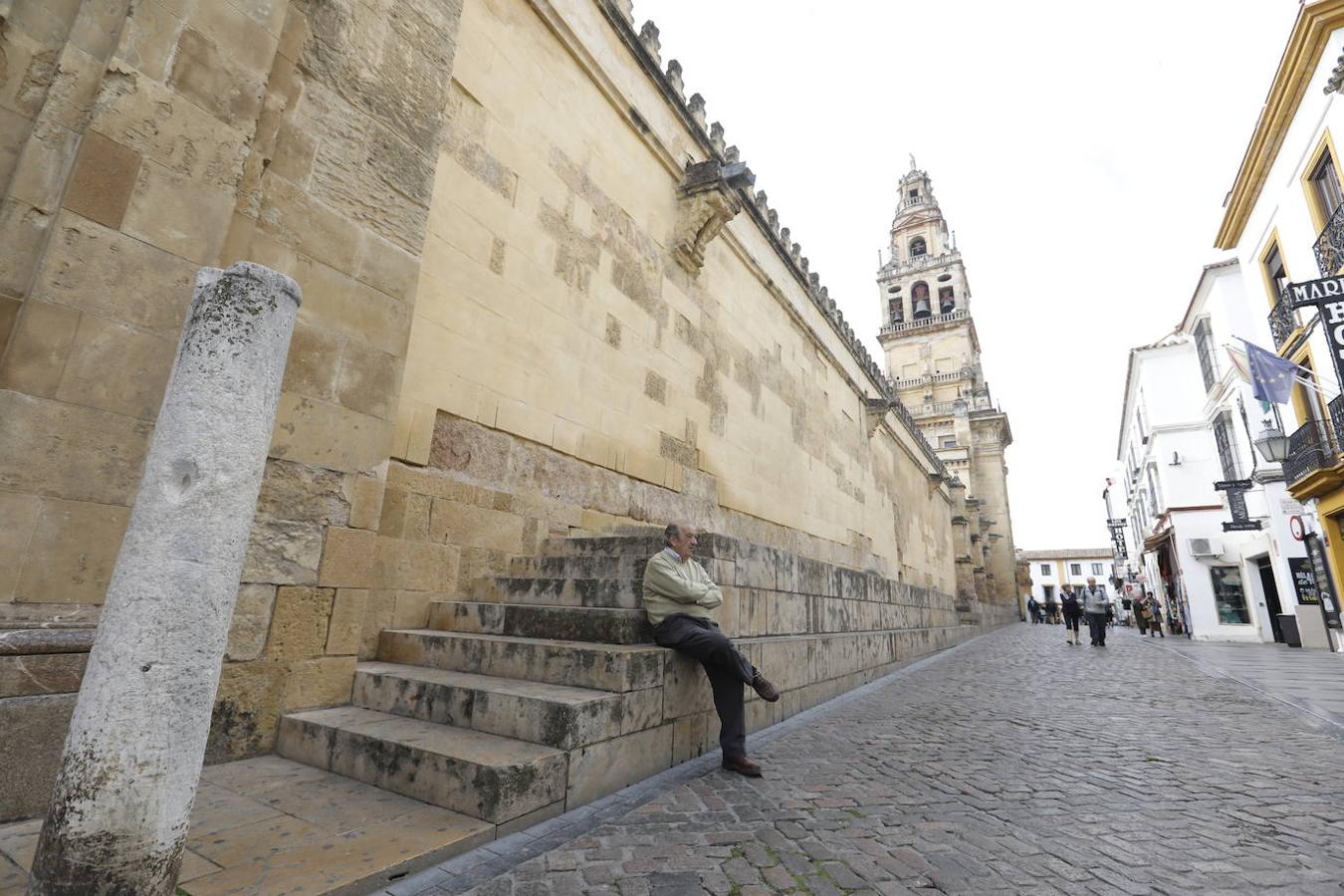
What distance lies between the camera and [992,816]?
2.78 m

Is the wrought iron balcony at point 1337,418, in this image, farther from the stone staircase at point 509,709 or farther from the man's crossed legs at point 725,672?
the stone staircase at point 509,709

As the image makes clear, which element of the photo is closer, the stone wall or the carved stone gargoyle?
the stone wall

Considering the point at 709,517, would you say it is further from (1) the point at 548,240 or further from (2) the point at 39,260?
(2) the point at 39,260

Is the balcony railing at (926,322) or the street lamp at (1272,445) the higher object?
the balcony railing at (926,322)

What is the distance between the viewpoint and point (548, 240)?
608 cm

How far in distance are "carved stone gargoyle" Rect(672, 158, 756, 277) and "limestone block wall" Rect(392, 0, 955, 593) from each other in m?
0.15

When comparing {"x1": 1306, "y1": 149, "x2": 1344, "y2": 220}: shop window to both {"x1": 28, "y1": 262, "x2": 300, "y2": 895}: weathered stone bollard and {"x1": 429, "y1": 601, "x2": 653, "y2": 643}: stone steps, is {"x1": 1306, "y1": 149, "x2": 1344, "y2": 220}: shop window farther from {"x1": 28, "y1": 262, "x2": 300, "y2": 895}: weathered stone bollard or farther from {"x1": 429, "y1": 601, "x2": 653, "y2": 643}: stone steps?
{"x1": 28, "y1": 262, "x2": 300, "y2": 895}: weathered stone bollard

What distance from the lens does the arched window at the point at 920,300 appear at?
1663 inches

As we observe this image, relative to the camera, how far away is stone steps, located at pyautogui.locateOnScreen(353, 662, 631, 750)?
2.80m

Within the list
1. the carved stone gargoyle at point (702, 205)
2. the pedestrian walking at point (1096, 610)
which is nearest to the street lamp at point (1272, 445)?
the pedestrian walking at point (1096, 610)

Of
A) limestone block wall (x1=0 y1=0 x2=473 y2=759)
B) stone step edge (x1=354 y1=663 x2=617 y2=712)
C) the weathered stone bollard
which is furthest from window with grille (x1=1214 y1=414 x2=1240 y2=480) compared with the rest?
the weathered stone bollard

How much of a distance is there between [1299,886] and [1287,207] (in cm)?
1674

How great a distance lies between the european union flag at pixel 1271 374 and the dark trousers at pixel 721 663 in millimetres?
13919

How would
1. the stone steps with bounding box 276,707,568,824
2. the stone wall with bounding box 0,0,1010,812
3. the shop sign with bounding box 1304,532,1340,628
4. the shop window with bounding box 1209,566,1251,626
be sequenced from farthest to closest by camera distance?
the shop window with bounding box 1209,566,1251,626 → the shop sign with bounding box 1304,532,1340,628 → the stone wall with bounding box 0,0,1010,812 → the stone steps with bounding box 276,707,568,824
